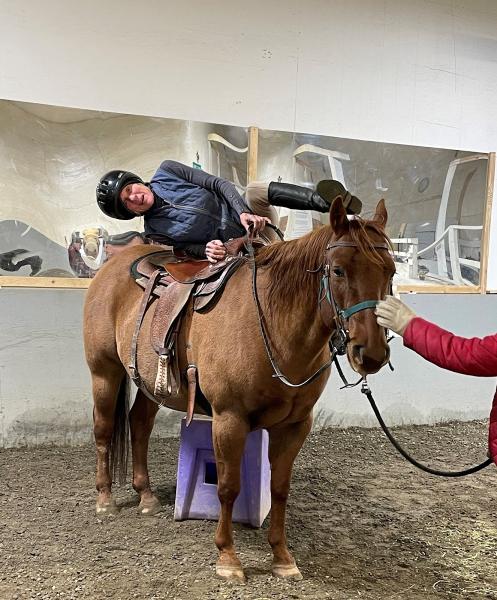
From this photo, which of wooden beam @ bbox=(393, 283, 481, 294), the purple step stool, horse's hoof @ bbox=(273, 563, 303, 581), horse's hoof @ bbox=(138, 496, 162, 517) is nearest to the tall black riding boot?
the purple step stool

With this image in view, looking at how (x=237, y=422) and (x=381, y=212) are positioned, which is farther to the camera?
(x=237, y=422)

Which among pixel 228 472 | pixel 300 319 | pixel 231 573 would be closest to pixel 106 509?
pixel 231 573

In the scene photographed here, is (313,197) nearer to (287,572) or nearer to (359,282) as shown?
(359,282)

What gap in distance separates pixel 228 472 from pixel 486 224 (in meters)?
3.05

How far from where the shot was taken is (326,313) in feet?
5.49

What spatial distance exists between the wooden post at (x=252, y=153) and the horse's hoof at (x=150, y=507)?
6.55 ft

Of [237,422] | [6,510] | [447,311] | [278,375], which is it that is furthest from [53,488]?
[447,311]

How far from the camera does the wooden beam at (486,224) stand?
4.05 meters

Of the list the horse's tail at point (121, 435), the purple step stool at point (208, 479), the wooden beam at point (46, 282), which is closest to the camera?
the purple step stool at point (208, 479)

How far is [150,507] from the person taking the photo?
8.45ft

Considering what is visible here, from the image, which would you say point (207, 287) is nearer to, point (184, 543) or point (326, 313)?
point (326, 313)

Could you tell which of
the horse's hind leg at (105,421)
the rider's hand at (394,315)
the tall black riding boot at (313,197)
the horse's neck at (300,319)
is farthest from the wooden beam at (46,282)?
the rider's hand at (394,315)

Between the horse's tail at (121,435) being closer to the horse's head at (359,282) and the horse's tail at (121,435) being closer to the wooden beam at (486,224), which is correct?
the horse's head at (359,282)

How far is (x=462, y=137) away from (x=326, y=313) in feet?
10.0
